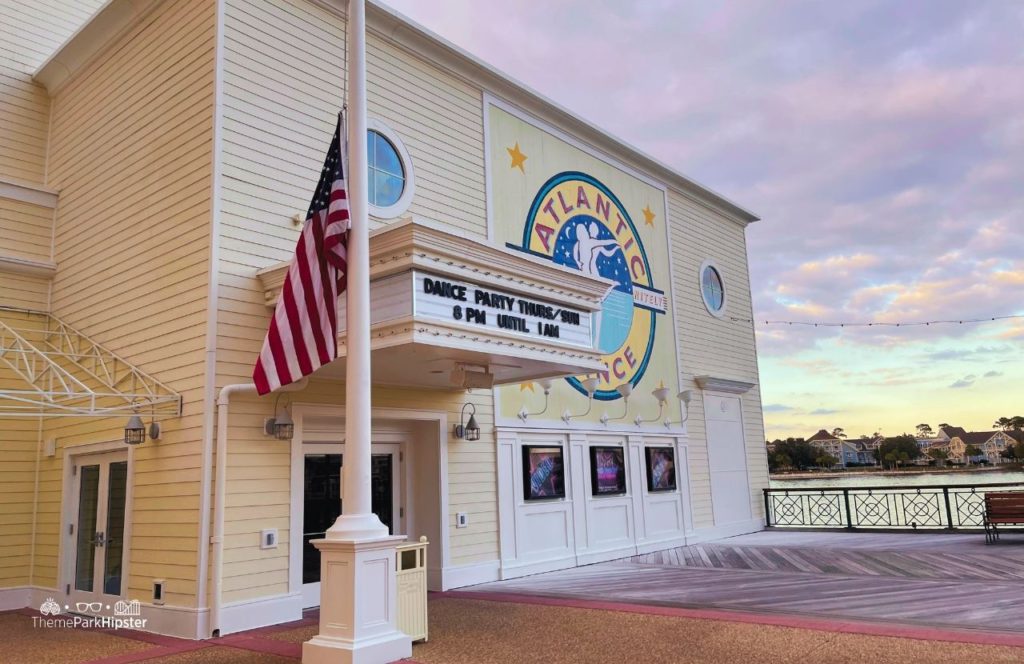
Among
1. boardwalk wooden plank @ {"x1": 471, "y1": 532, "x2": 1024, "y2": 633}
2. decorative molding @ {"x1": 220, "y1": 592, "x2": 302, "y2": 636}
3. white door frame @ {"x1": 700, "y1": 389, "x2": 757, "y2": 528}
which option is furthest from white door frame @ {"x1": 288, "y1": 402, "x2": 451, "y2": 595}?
white door frame @ {"x1": 700, "y1": 389, "x2": 757, "y2": 528}

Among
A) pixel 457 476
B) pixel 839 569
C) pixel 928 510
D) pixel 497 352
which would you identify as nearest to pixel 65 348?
pixel 457 476

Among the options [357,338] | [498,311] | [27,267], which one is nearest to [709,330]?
[498,311]

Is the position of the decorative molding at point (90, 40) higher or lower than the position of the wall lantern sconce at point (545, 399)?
higher

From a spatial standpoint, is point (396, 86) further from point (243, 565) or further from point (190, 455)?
point (243, 565)

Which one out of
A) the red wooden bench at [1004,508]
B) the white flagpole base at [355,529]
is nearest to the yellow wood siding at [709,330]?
the red wooden bench at [1004,508]

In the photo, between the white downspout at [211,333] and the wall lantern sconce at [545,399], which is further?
the wall lantern sconce at [545,399]

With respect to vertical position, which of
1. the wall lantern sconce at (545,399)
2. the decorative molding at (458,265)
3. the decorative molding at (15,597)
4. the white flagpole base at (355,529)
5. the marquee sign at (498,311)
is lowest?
the decorative molding at (15,597)

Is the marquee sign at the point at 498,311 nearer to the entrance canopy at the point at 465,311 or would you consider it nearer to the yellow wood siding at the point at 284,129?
the entrance canopy at the point at 465,311

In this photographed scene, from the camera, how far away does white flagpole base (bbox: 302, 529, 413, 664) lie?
6195mm

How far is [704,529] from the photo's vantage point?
16.5m

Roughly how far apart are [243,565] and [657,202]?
12.3m

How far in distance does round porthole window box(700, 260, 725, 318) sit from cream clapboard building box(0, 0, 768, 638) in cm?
410

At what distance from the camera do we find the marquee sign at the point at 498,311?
8078mm

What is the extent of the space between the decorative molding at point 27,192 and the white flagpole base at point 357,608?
8.39m
